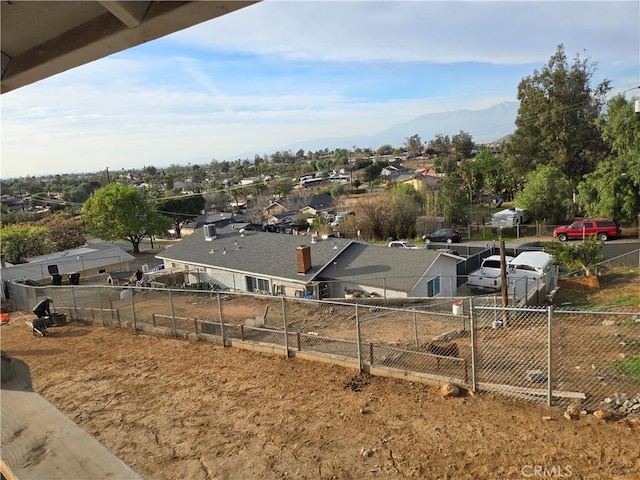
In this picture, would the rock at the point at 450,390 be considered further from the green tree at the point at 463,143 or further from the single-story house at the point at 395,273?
the green tree at the point at 463,143

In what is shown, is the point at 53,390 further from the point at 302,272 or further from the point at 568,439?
the point at 302,272

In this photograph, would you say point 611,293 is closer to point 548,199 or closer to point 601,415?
point 601,415

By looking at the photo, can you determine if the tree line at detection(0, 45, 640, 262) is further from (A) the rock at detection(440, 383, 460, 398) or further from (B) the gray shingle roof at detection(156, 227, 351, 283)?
(A) the rock at detection(440, 383, 460, 398)

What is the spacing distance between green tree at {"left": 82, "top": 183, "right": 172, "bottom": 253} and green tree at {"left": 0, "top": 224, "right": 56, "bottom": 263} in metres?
4.53

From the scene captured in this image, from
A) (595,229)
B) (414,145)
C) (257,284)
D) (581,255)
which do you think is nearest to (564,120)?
(595,229)

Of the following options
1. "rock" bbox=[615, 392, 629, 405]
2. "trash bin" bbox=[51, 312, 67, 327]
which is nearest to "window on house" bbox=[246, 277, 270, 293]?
"trash bin" bbox=[51, 312, 67, 327]

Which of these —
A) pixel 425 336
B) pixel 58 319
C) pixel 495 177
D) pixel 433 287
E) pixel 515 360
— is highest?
pixel 495 177

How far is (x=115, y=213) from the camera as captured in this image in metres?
47.4

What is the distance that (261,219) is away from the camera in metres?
64.9

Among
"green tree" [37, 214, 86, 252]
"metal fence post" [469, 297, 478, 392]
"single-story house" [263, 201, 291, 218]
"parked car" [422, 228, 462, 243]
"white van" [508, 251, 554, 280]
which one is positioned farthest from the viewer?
"single-story house" [263, 201, 291, 218]

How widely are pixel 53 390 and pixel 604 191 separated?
35288mm

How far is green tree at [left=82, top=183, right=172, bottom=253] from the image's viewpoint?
4734cm

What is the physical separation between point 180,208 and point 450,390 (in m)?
68.3

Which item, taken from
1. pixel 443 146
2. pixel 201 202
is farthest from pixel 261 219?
pixel 443 146
